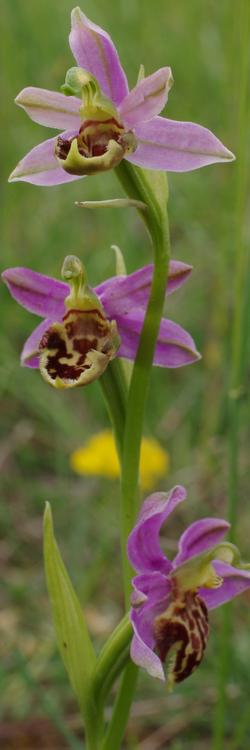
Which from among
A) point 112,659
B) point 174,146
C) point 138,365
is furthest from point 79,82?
point 112,659

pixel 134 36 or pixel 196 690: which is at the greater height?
pixel 134 36

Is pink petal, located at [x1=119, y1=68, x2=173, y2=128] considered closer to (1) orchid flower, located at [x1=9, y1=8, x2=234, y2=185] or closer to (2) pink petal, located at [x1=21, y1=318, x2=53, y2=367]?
(1) orchid flower, located at [x1=9, y1=8, x2=234, y2=185]

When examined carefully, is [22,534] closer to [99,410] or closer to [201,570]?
[99,410]

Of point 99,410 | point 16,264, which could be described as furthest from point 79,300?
point 16,264

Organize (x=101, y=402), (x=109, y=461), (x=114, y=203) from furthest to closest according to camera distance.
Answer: (x=101, y=402)
(x=109, y=461)
(x=114, y=203)

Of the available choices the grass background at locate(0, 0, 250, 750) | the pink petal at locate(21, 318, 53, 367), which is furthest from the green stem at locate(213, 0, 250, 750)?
the pink petal at locate(21, 318, 53, 367)

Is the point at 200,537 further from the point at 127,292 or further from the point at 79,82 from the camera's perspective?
the point at 79,82
